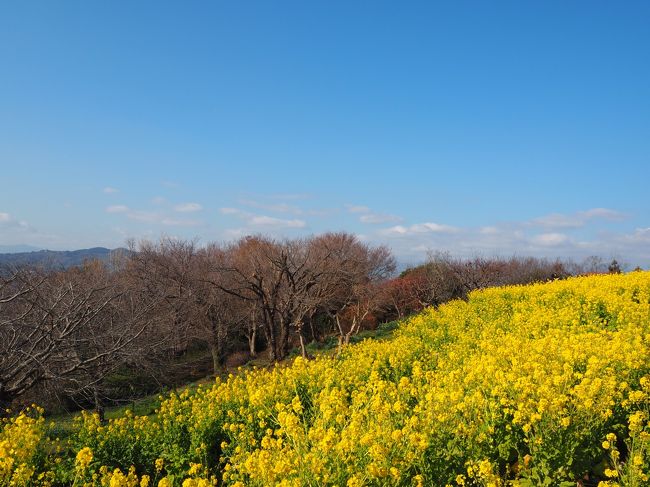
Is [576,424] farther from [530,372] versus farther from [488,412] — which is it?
[530,372]

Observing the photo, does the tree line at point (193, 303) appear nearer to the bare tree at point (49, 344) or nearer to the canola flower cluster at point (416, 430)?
the bare tree at point (49, 344)

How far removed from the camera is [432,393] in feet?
21.4

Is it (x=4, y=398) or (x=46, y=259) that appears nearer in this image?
(x=4, y=398)

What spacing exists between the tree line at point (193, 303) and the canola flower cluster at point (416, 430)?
154 inches

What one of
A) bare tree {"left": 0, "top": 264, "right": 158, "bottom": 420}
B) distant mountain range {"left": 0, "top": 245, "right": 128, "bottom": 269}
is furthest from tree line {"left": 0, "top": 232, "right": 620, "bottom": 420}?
distant mountain range {"left": 0, "top": 245, "right": 128, "bottom": 269}

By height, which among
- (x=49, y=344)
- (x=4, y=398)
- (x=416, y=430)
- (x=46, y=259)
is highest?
(x=46, y=259)

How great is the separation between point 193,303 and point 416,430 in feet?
87.8

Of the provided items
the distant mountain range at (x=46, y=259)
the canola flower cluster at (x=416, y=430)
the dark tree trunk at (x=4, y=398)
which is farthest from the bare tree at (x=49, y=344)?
the distant mountain range at (x=46, y=259)

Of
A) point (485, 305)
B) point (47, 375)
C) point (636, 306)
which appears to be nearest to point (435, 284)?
point (485, 305)

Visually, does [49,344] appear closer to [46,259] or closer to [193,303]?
[193,303]

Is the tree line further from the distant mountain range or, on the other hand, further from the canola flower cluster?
the canola flower cluster

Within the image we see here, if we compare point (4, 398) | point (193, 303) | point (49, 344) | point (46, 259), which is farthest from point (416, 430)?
point (46, 259)

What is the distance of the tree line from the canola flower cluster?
390cm

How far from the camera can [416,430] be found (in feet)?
17.4
